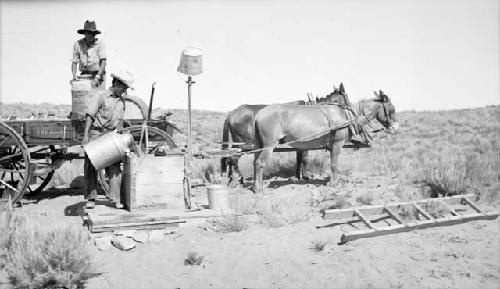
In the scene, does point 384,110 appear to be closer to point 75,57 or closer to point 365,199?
point 365,199

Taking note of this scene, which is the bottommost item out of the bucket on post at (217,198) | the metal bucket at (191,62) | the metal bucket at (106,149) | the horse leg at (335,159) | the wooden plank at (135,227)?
the wooden plank at (135,227)

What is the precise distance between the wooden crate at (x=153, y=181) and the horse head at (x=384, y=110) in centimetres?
582

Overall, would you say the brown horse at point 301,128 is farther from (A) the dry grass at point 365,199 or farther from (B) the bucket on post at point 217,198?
(B) the bucket on post at point 217,198

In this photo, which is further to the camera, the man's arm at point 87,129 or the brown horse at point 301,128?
the brown horse at point 301,128

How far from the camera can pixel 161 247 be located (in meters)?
6.27

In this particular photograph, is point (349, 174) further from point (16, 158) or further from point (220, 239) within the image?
point (16, 158)

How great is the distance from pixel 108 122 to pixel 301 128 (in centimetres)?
419

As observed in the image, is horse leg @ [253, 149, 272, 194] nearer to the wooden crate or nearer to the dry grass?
the dry grass

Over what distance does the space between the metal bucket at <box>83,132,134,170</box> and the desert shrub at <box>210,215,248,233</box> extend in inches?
73.7

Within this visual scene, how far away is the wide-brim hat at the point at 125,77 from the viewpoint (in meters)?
7.34

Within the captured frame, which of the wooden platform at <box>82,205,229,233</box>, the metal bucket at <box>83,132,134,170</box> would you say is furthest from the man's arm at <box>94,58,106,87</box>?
the wooden platform at <box>82,205,229,233</box>

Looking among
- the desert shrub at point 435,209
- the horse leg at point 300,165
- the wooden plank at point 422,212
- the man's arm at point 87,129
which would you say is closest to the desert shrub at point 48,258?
the man's arm at point 87,129

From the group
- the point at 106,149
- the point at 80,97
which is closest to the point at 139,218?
the point at 106,149

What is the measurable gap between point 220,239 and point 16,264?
2.62 meters
